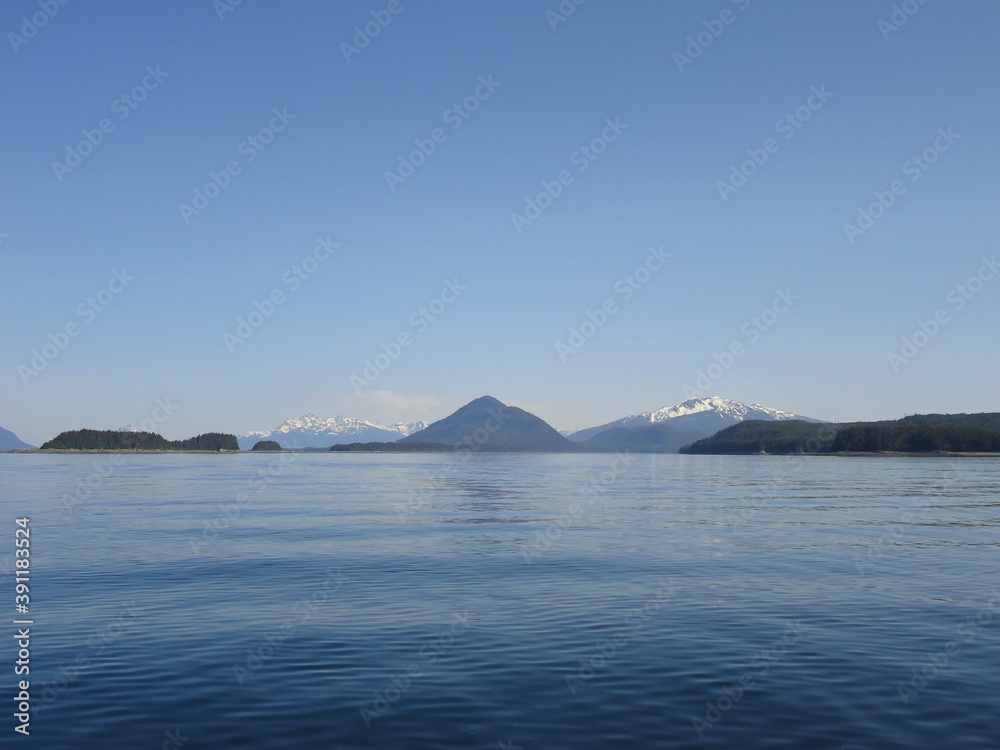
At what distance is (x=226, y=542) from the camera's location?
4359 cm

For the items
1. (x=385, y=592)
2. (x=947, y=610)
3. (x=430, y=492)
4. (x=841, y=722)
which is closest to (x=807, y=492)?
(x=430, y=492)

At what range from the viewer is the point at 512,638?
2194cm

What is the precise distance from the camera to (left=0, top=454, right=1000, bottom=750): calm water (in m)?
15.1

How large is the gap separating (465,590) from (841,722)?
54.6 feet

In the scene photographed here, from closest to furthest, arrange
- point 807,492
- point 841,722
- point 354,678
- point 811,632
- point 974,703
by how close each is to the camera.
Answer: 1. point 841,722
2. point 974,703
3. point 354,678
4. point 811,632
5. point 807,492

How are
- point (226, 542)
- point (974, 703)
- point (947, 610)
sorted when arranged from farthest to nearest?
point (226, 542)
point (947, 610)
point (974, 703)

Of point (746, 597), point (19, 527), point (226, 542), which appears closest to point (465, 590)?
point (746, 597)

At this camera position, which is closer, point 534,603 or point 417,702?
point 417,702

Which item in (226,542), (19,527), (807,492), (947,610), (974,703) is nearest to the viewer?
(974,703)

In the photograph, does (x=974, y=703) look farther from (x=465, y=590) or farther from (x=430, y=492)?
(x=430, y=492)

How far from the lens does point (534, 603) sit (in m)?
26.9

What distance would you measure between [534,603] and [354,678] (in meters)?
10.1

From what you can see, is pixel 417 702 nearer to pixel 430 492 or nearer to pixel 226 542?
pixel 226 542

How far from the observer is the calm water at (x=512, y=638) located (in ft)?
49.6
